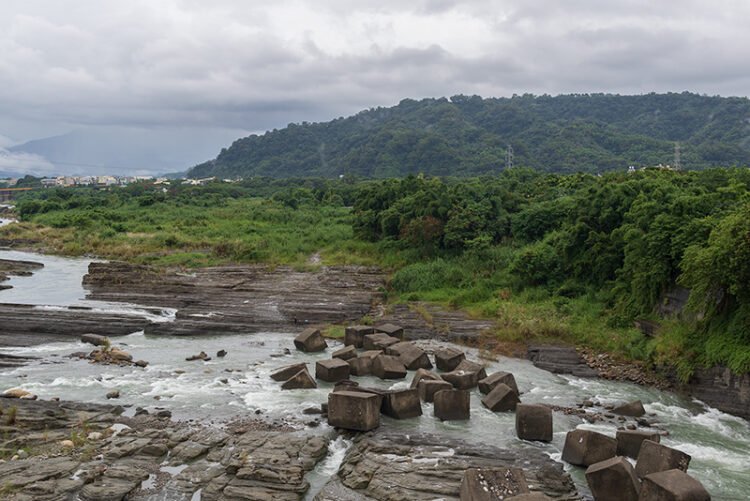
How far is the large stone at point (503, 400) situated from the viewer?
2158cm

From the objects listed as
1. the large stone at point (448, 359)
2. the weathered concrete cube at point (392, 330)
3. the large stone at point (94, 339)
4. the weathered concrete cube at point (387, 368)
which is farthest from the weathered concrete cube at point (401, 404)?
the large stone at point (94, 339)

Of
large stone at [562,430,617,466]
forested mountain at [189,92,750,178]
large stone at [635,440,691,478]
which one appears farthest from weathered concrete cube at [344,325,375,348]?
forested mountain at [189,92,750,178]

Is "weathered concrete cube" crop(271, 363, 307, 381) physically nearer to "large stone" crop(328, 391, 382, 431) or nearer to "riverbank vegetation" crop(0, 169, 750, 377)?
"large stone" crop(328, 391, 382, 431)

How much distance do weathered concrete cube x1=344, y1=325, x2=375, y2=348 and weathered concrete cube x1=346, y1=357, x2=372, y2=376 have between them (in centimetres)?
413

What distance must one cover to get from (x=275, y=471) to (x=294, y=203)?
69.0 meters

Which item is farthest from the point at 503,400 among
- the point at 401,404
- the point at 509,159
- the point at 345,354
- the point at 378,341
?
the point at 509,159

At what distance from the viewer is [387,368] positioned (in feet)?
82.6

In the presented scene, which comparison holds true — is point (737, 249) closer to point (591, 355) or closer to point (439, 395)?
point (591, 355)

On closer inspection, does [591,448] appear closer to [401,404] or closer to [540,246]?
[401,404]

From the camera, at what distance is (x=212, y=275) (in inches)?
1873

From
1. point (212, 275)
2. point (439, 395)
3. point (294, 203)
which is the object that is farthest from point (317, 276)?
point (294, 203)

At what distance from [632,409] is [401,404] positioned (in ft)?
25.5

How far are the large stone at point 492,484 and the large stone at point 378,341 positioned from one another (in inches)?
539

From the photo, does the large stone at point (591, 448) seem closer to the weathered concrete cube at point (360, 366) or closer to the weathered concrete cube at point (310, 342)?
the weathered concrete cube at point (360, 366)
